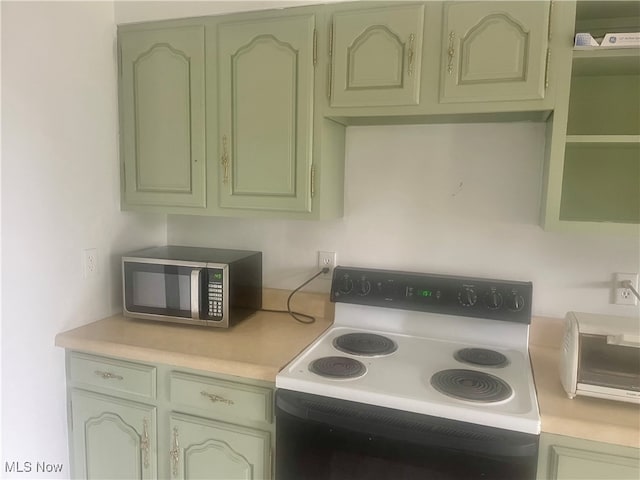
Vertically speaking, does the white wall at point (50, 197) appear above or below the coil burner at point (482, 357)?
above

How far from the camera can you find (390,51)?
4.97 ft

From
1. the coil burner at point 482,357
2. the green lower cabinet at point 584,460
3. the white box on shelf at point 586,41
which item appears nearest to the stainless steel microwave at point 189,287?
the coil burner at point 482,357

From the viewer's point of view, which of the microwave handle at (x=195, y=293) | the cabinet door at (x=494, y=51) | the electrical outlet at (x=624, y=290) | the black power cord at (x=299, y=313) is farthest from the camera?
the black power cord at (x=299, y=313)

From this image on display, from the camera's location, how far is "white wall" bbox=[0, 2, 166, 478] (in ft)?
4.91

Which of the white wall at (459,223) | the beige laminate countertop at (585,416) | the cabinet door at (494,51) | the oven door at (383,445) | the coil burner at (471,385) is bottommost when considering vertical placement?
the oven door at (383,445)

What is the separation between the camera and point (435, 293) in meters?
1.71

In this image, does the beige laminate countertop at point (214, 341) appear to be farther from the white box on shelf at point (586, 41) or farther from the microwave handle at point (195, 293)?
the white box on shelf at point (586, 41)

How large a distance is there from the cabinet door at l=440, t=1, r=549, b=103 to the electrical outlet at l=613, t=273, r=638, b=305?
0.72 m

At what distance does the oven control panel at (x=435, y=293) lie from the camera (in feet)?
5.31

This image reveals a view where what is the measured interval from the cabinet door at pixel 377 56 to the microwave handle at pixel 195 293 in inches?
31.8

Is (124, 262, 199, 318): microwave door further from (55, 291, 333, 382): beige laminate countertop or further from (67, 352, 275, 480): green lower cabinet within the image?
(67, 352, 275, 480): green lower cabinet

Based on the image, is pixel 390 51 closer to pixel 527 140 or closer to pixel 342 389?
pixel 527 140

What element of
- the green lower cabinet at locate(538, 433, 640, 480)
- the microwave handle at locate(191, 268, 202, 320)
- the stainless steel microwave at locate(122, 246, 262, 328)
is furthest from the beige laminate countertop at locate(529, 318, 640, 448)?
the microwave handle at locate(191, 268, 202, 320)

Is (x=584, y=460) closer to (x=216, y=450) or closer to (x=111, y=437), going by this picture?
(x=216, y=450)
